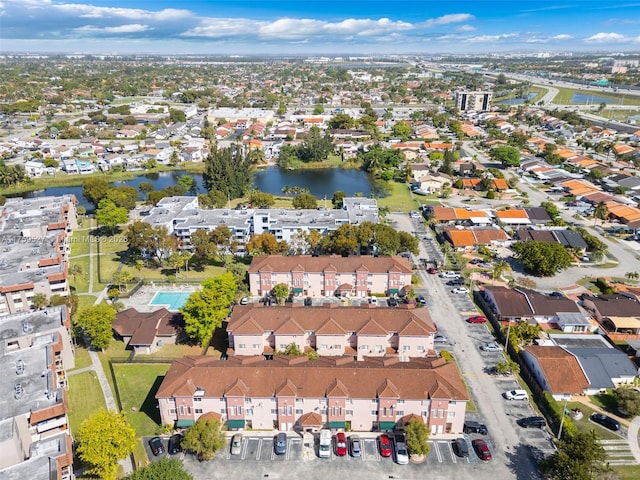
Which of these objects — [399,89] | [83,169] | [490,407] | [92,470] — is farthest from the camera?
[399,89]

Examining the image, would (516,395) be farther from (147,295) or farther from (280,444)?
(147,295)

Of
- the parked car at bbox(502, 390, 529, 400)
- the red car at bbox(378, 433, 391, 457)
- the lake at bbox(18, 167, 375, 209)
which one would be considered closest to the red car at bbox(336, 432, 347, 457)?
the red car at bbox(378, 433, 391, 457)

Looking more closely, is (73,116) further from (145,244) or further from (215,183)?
(145,244)

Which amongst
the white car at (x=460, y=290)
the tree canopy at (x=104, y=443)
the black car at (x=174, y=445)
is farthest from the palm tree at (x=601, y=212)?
the tree canopy at (x=104, y=443)

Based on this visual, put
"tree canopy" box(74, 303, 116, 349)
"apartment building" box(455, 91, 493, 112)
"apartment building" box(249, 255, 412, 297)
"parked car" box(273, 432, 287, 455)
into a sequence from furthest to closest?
"apartment building" box(455, 91, 493, 112) → "apartment building" box(249, 255, 412, 297) → "tree canopy" box(74, 303, 116, 349) → "parked car" box(273, 432, 287, 455)

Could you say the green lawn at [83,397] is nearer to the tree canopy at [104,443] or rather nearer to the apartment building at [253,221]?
the tree canopy at [104,443]

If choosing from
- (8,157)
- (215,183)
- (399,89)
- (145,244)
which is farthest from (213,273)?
(399,89)

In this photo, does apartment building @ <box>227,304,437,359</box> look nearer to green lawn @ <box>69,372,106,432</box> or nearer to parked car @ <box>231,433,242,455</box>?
parked car @ <box>231,433,242,455</box>
